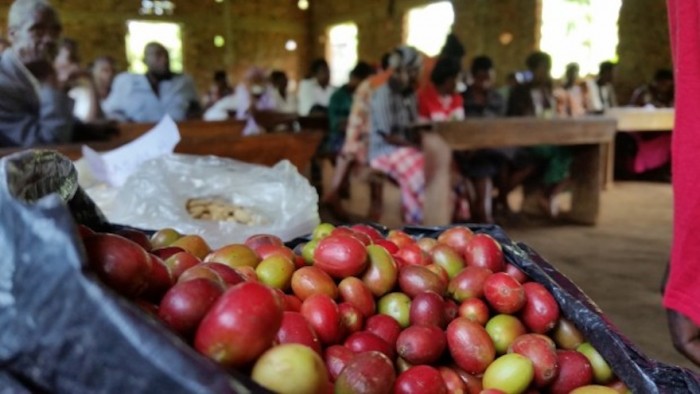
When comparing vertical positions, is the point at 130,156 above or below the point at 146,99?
below

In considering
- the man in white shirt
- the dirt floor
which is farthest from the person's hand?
the man in white shirt

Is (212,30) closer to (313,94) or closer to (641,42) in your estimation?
(313,94)

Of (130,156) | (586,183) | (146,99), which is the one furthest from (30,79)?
(586,183)

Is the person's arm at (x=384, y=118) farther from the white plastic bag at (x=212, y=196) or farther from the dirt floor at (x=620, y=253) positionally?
the white plastic bag at (x=212, y=196)

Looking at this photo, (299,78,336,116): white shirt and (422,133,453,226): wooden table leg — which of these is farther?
(299,78,336,116): white shirt

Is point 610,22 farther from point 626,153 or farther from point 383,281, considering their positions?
point 383,281

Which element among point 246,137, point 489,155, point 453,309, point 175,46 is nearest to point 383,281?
point 453,309

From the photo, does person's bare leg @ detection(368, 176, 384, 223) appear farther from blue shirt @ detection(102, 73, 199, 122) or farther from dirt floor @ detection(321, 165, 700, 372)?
blue shirt @ detection(102, 73, 199, 122)

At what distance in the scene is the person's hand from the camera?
3.00 meters

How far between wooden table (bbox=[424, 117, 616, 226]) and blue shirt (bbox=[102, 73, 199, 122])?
6.49 feet

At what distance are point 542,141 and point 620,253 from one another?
1.00 meters

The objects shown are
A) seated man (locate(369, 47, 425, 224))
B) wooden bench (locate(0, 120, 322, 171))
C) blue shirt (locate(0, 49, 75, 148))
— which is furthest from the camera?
seated man (locate(369, 47, 425, 224))

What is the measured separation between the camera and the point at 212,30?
45.4 feet

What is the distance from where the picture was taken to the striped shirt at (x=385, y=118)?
471cm
